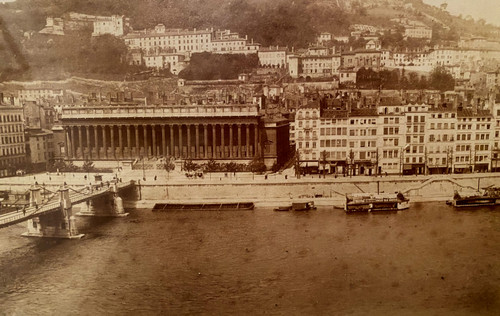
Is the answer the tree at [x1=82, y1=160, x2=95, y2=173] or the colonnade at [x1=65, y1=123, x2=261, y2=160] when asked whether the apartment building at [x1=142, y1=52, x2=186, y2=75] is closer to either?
the colonnade at [x1=65, y1=123, x2=261, y2=160]

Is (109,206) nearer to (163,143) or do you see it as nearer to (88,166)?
(88,166)

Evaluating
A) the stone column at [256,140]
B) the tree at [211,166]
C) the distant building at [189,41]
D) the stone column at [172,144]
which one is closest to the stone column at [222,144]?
the tree at [211,166]

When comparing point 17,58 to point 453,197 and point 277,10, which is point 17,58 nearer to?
point 277,10

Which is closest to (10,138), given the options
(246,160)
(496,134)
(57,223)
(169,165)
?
(57,223)

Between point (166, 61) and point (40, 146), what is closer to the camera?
point (40, 146)

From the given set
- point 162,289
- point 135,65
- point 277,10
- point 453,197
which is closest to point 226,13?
point 277,10

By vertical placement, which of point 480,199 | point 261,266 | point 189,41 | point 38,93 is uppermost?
point 189,41

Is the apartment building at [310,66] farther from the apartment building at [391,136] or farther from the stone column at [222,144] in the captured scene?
the stone column at [222,144]
